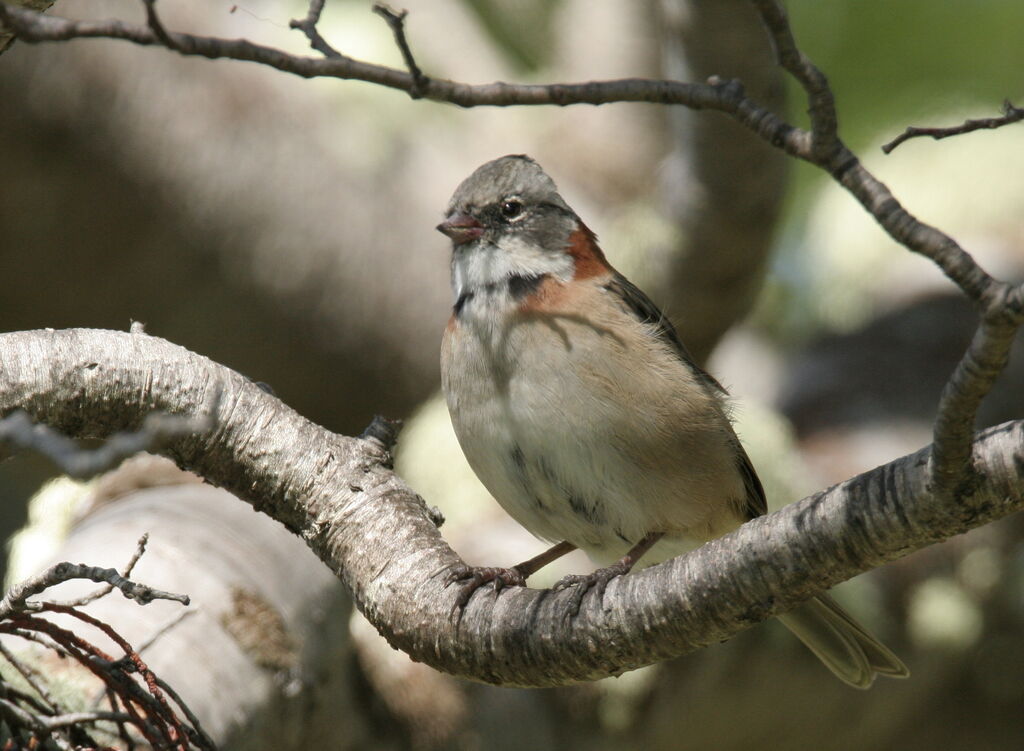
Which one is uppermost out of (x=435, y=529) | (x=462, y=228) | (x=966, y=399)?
(x=462, y=228)

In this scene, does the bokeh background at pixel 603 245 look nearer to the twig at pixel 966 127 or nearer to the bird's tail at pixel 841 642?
the bird's tail at pixel 841 642

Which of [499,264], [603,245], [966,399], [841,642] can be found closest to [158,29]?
[966,399]

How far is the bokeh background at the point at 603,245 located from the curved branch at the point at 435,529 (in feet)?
5.44

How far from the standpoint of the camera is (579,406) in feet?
10.7

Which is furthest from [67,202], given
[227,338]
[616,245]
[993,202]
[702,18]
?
[993,202]

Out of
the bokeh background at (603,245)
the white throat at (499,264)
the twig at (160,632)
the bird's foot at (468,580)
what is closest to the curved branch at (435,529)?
the bird's foot at (468,580)

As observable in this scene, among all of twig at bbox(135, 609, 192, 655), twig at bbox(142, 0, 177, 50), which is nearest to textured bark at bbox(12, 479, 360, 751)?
twig at bbox(135, 609, 192, 655)

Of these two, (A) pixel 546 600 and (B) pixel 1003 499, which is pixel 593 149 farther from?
(B) pixel 1003 499

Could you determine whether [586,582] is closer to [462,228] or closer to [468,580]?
[468,580]

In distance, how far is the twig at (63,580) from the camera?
2.21 meters

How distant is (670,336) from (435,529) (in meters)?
1.34

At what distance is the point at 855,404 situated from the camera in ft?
22.4

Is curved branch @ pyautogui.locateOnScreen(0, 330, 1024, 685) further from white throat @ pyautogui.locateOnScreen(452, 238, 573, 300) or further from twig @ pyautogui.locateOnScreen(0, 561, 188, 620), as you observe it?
white throat @ pyautogui.locateOnScreen(452, 238, 573, 300)

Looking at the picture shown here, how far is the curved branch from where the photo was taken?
2014 mm
